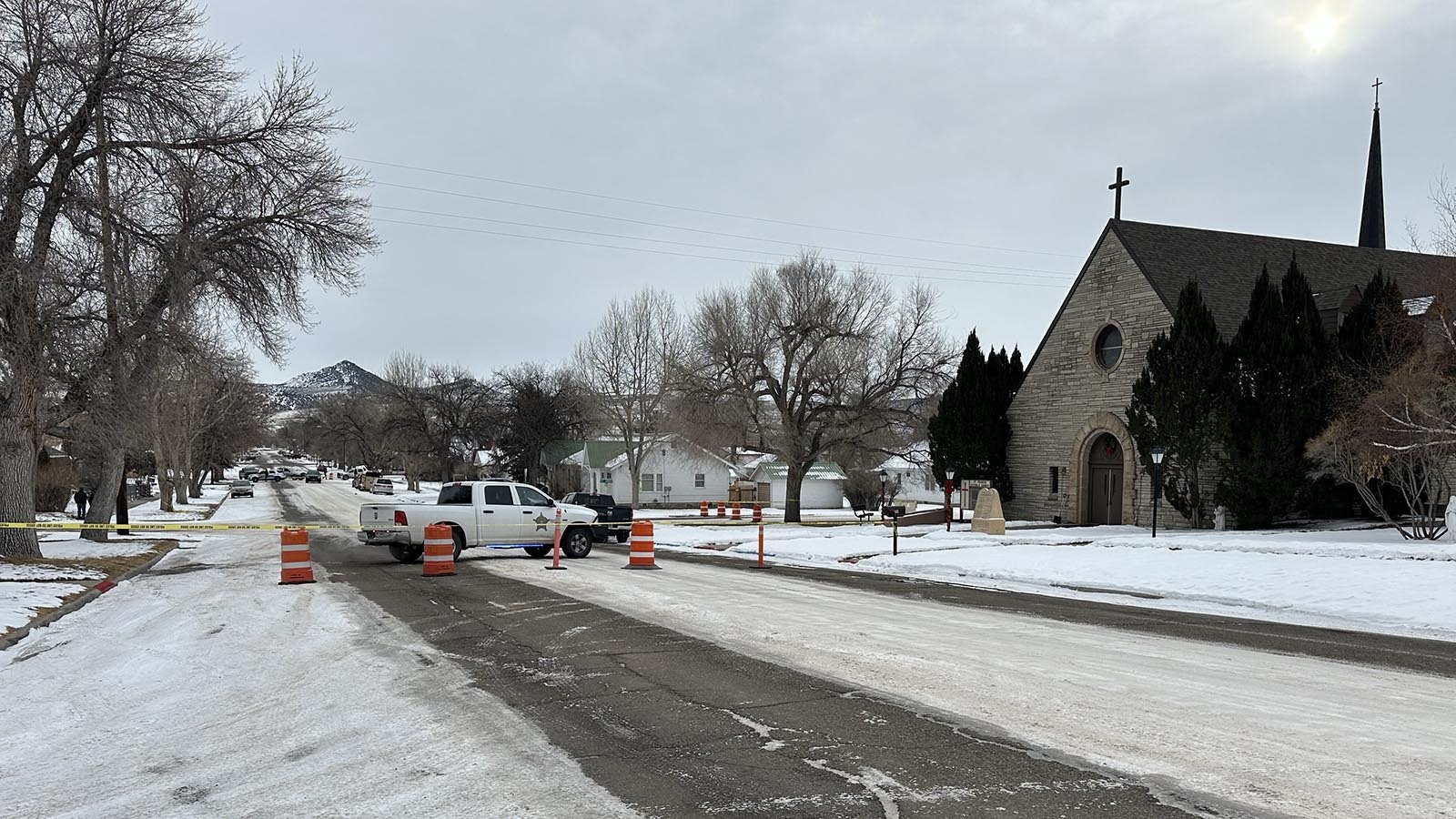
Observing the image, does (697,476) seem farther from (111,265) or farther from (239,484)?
(111,265)

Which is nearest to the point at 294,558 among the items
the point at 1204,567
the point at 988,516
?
the point at 1204,567

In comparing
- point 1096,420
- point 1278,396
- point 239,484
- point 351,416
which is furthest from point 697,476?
point 351,416

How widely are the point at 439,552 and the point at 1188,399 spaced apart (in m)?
22.4

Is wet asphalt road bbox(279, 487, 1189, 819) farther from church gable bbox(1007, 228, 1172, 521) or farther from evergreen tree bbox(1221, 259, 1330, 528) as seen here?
church gable bbox(1007, 228, 1172, 521)

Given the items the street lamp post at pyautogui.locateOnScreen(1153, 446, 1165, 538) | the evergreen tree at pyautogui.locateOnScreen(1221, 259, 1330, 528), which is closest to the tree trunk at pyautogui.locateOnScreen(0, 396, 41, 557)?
the street lamp post at pyautogui.locateOnScreen(1153, 446, 1165, 538)

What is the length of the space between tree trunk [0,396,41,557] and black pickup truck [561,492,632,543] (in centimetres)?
1315

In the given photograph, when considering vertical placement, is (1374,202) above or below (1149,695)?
above

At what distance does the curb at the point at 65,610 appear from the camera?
35.5 feet

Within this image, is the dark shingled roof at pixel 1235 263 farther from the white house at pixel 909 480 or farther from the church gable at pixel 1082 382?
the white house at pixel 909 480

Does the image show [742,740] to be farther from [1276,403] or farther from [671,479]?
[671,479]

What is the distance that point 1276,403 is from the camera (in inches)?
1104

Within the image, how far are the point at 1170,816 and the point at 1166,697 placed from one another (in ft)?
10.2

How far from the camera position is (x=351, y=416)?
11675 centimetres

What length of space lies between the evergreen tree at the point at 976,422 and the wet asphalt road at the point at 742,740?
27.7 m
